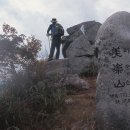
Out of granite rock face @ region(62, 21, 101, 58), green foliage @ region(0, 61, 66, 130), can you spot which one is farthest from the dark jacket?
green foliage @ region(0, 61, 66, 130)

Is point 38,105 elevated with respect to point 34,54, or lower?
lower

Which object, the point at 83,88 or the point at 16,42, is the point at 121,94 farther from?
the point at 16,42

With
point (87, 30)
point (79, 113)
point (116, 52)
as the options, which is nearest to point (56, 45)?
point (87, 30)

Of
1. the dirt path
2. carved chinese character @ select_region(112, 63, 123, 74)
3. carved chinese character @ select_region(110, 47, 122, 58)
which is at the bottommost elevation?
the dirt path

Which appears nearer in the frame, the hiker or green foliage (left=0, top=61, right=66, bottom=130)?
green foliage (left=0, top=61, right=66, bottom=130)

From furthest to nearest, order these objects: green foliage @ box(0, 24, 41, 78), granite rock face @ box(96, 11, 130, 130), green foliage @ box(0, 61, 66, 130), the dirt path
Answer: green foliage @ box(0, 24, 41, 78) → green foliage @ box(0, 61, 66, 130) → the dirt path → granite rock face @ box(96, 11, 130, 130)

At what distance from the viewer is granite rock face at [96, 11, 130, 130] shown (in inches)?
379

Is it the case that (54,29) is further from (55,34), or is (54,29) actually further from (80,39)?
(80,39)

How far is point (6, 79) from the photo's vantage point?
14430 millimetres

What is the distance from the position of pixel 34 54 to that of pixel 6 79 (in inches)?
99.8

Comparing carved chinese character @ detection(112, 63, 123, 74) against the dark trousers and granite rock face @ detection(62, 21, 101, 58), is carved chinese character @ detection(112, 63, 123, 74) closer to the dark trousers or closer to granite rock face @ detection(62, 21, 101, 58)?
granite rock face @ detection(62, 21, 101, 58)

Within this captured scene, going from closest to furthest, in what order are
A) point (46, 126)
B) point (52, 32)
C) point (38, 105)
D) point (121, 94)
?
point (121, 94)
point (46, 126)
point (38, 105)
point (52, 32)


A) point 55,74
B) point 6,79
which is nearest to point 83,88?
point 55,74

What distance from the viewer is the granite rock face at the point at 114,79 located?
963 cm
